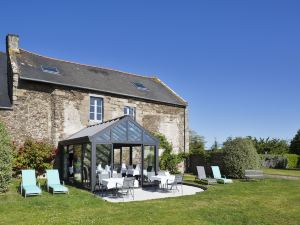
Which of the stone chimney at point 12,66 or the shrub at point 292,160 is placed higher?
the stone chimney at point 12,66

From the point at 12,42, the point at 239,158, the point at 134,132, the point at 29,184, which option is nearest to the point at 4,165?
the point at 29,184

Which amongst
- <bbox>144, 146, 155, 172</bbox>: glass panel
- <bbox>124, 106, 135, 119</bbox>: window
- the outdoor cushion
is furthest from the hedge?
the outdoor cushion

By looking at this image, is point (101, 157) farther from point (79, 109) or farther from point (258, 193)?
point (258, 193)

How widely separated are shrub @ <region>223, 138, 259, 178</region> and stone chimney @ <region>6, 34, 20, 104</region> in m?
12.8

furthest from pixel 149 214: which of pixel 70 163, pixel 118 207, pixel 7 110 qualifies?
pixel 7 110

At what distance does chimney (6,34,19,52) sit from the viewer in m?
20.8

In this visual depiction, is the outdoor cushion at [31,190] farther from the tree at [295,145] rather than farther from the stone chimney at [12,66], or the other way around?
the tree at [295,145]

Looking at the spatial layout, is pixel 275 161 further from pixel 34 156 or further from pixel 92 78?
pixel 34 156

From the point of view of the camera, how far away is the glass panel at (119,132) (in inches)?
601

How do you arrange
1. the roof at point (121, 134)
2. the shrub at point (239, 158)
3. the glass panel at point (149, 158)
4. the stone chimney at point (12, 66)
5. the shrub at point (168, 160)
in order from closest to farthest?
the roof at point (121, 134) < the stone chimney at point (12, 66) < the glass panel at point (149, 158) < the shrub at point (239, 158) < the shrub at point (168, 160)

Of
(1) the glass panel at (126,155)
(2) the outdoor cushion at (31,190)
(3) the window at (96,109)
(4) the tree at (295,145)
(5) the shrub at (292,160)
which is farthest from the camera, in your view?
(4) the tree at (295,145)

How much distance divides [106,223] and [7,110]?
11.6 meters

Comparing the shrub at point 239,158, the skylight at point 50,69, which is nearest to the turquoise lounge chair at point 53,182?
the skylight at point 50,69

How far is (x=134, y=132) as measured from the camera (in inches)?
628
